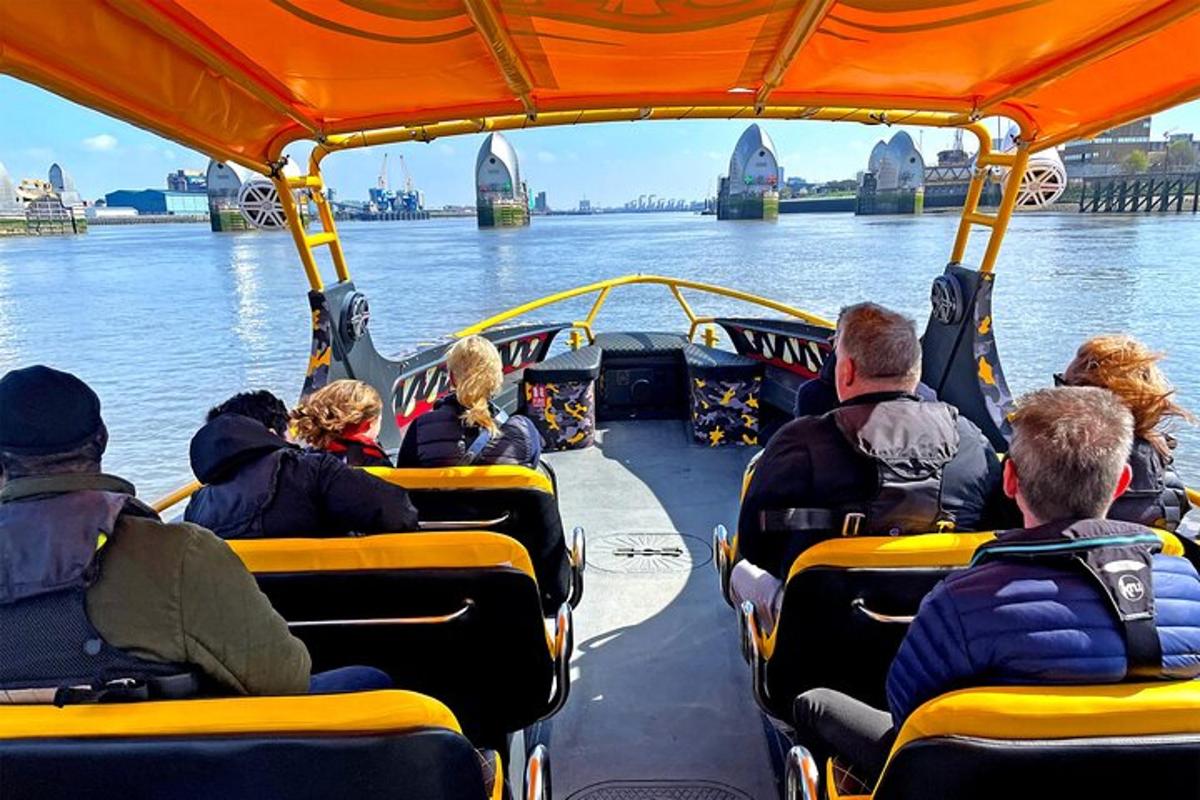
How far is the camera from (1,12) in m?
1.64

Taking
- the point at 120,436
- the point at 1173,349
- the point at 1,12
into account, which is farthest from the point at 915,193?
the point at 1,12

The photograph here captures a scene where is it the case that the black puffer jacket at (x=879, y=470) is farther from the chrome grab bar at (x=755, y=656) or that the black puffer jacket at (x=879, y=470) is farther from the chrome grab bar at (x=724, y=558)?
the chrome grab bar at (x=724, y=558)

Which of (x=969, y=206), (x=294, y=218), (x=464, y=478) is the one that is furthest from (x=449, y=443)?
(x=969, y=206)

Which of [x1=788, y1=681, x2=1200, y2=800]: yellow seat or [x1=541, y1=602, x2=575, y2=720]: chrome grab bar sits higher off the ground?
[x1=788, y1=681, x2=1200, y2=800]: yellow seat

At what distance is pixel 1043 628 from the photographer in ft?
3.67

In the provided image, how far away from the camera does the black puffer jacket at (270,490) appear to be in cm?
176

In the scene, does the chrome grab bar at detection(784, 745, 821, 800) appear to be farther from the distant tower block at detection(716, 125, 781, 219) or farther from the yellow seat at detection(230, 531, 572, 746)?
the distant tower block at detection(716, 125, 781, 219)

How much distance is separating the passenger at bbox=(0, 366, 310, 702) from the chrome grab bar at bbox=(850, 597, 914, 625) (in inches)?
43.5

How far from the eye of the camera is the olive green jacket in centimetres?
112

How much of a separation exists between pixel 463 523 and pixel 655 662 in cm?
93

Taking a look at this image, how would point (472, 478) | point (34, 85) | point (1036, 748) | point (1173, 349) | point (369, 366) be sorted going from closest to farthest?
A: point (1036, 748)
point (34, 85)
point (472, 478)
point (369, 366)
point (1173, 349)

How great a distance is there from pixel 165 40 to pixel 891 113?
2.85 m

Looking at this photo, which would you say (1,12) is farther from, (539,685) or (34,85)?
(539,685)

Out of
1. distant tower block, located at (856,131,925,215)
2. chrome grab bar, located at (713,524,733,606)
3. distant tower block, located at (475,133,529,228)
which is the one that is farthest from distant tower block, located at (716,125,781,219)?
chrome grab bar, located at (713,524,733,606)
